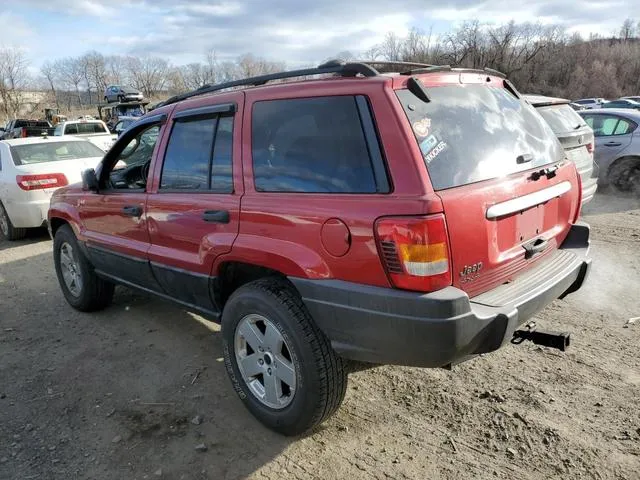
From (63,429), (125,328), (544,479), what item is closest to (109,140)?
(125,328)

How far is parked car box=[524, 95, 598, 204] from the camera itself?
262 inches

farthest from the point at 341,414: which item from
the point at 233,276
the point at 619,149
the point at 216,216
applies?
the point at 619,149

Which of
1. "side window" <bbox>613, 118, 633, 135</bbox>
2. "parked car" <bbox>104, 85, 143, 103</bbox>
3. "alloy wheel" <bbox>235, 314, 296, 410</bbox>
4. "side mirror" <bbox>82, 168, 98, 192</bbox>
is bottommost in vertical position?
"alloy wheel" <bbox>235, 314, 296, 410</bbox>

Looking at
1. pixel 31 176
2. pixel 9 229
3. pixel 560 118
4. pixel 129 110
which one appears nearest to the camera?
pixel 560 118

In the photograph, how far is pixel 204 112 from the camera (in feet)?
10.5

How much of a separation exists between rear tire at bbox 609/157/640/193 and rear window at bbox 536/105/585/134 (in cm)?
216

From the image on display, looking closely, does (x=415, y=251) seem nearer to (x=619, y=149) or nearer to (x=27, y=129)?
(x=619, y=149)

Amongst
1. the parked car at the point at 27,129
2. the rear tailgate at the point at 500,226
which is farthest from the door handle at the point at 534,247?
the parked car at the point at 27,129

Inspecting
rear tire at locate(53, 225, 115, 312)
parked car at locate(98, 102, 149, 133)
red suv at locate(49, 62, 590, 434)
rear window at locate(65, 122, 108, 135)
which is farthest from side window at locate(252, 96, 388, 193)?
parked car at locate(98, 102, 149, 133)

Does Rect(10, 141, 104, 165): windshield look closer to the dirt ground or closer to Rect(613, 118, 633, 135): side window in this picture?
the dirt ground

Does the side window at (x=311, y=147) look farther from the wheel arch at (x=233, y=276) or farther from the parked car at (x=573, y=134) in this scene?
the parked car at (x=573, y=134)

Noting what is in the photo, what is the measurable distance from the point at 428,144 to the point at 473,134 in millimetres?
401

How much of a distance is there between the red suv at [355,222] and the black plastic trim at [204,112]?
0.01 m

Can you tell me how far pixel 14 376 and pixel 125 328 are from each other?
954mm
